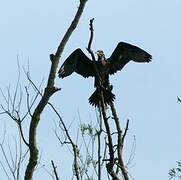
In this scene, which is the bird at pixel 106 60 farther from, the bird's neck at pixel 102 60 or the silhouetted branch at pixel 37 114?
the silhouetted branch at pixel 37 114

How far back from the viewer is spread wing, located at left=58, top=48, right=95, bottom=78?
877 cm

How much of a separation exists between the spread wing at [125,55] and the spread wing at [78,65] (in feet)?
1.05

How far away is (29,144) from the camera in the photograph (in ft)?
17.3

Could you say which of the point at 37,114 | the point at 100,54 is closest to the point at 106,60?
the point at 100,54

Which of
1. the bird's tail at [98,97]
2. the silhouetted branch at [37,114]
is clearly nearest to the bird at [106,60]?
the bird's tail at [98,97]

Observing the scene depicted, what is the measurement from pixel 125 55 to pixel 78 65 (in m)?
0.65

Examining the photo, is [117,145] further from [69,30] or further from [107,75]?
[107,75]

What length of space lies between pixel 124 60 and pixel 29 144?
399 cm

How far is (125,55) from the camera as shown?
9.16 meters

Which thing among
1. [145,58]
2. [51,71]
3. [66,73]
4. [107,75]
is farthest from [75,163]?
[145,58]

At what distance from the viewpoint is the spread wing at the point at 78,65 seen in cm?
877

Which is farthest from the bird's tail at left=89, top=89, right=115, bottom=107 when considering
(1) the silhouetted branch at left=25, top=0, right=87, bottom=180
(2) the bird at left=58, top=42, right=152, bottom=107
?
(1) the silhouetted branch at left=25, top=0, right=87, bottom=180

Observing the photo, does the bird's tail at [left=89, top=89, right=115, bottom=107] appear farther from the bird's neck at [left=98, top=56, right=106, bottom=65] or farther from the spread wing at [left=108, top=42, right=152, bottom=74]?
the spread wing at [left=108, top=42, right=152, bottom=74]

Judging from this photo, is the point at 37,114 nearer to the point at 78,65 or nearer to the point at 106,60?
the point at 106,60
